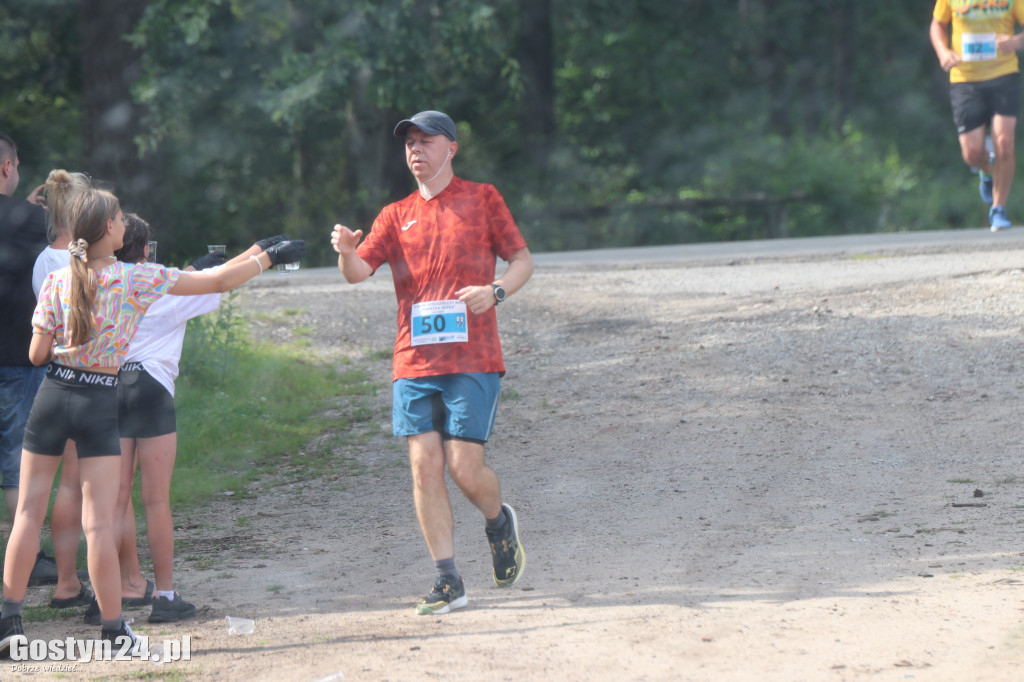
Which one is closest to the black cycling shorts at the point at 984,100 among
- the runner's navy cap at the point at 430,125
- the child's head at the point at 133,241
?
the runner's navy cap at the point at 430,125

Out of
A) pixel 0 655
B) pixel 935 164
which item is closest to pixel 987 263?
pixel 0 655

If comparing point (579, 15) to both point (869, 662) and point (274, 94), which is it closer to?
point (274, 94)

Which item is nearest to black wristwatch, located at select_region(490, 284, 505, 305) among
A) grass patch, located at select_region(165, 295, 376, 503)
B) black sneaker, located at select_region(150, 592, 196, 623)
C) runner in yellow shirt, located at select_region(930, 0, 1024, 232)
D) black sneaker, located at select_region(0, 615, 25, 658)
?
black sneaker, located at select_region(150, 592, 196, 623)

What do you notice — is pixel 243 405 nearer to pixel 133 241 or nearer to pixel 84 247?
pixel 133 241

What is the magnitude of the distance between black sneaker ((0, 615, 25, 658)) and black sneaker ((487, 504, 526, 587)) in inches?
73.7

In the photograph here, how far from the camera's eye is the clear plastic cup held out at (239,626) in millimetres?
4480

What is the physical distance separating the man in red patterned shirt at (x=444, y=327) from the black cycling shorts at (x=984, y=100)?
695 centimetres

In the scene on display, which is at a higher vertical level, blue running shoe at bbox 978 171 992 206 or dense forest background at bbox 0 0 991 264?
dense forest background at bbox 0 0 991 264

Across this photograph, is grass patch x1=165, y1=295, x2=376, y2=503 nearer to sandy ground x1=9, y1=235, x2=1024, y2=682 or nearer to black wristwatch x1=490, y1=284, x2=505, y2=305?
sandy ground x1=9, y1=235, x2=1024, y2=682

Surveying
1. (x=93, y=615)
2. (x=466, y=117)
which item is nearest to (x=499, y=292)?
(x=93, y=615)

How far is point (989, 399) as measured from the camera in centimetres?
715

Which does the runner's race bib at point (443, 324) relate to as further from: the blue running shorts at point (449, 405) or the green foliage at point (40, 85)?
the green foliage at point (40, 85)

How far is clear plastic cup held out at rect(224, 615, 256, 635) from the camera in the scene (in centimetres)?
448

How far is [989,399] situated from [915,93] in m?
33.6
